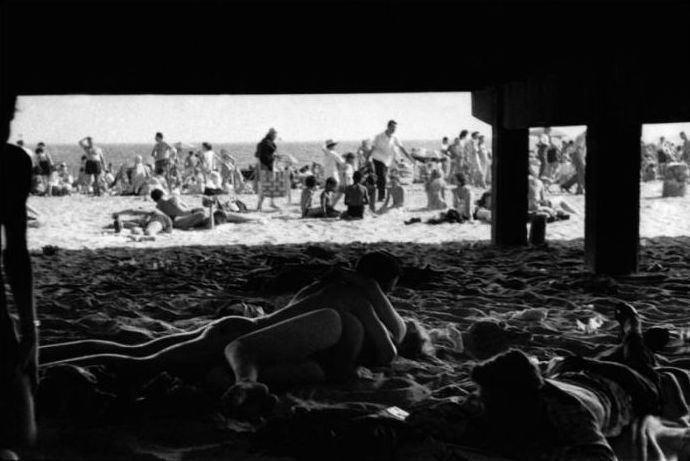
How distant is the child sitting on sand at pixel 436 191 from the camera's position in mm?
16156

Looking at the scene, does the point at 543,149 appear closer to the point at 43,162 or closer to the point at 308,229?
the point at 308,229

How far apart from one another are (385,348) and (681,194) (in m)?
15.1

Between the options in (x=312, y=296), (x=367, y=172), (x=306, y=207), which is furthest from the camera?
(x=367, y=172)

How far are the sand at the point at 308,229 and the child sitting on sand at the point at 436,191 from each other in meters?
0.36

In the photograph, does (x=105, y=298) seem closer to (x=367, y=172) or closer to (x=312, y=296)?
(x=312, y=296)

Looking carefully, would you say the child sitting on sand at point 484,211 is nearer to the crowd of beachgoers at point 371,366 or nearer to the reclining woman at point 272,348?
the crowd of beachgoers at point 371,366

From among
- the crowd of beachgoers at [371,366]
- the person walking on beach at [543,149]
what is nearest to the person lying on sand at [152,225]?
the crowd of beachgoers at [371,366]

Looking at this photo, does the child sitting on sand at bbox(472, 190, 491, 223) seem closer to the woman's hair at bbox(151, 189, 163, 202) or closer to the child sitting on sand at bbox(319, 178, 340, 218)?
the child sitting on sand at bbox(319, 178, 340, 218)

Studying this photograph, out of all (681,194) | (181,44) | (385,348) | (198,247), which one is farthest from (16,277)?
(681,194)

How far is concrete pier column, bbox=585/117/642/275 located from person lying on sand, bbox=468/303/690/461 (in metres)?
4.34

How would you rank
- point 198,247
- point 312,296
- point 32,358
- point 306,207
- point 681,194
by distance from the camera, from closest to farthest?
point 32,358
point 312,296
point 198,247
point 306,207
point 681,194

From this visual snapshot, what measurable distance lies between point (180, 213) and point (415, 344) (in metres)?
9.31

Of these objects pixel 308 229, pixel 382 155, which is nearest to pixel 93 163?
pixel 382 155

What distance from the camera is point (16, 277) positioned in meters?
3.25
